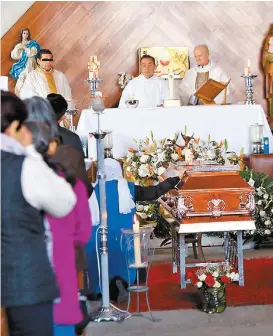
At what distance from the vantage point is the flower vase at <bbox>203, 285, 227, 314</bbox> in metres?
5.40

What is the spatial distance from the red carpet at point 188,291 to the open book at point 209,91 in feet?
8.36

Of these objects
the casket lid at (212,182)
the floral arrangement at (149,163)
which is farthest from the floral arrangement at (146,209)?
the casket lid at (212,182)

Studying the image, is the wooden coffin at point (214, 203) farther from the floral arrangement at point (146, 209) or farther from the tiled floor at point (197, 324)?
the floral arrangement at point (146, 209)

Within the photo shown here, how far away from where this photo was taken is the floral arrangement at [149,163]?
7.04 meters

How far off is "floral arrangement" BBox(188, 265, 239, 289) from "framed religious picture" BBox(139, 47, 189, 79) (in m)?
5.09

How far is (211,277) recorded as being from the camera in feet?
17.6

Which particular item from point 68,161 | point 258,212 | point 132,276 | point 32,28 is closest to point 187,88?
point 32,28

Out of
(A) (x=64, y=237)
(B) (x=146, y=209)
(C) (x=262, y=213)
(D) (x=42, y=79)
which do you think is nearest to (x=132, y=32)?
(D) (x=42, y=79)

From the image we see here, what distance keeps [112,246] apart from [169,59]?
498cm

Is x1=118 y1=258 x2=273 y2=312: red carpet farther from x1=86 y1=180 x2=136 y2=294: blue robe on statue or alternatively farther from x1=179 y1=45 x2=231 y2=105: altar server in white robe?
x1=179 y1=45 x2=231 y2=105: altar server in white robe

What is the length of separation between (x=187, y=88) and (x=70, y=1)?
197cm

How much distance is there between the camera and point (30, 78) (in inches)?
356

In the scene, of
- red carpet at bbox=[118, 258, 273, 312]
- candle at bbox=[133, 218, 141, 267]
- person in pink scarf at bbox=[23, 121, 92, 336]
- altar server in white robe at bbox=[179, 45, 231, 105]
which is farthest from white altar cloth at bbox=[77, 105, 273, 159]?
person in pink scarf at bbox=[23, 121, 92, 336]

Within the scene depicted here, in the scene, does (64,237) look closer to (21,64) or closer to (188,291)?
(188,291)
